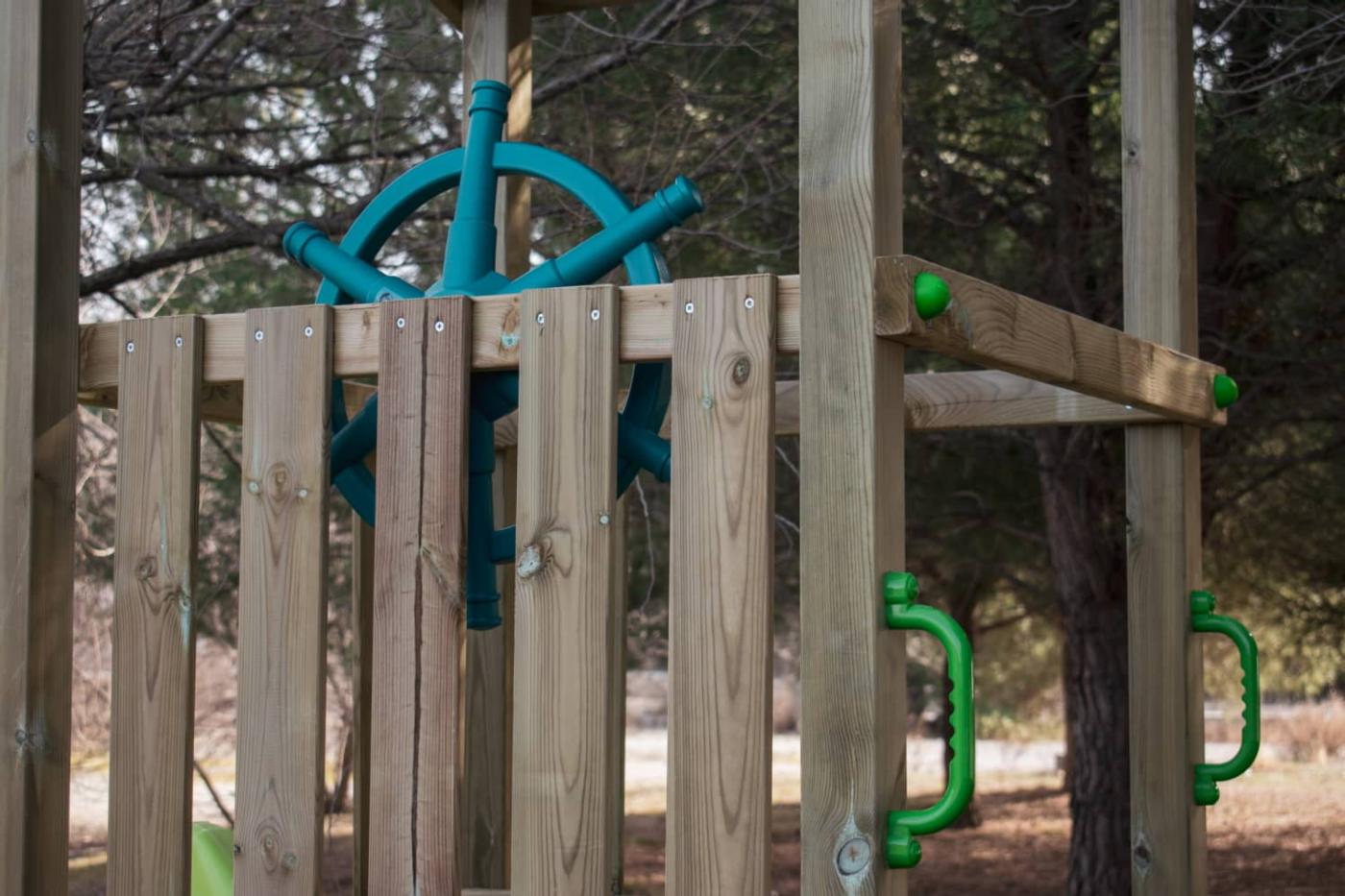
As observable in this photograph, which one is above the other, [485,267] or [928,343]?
[485,267]

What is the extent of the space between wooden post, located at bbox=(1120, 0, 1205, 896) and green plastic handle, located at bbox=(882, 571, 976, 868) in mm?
1573

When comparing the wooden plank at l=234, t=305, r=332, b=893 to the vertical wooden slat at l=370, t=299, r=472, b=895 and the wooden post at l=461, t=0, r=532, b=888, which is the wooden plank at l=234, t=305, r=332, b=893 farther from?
the wooden post at l=461, t=0, r=532, b=888

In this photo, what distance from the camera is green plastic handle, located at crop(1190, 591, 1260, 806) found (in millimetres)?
3355

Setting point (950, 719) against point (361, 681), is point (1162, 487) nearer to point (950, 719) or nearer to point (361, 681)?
point (950, 719)

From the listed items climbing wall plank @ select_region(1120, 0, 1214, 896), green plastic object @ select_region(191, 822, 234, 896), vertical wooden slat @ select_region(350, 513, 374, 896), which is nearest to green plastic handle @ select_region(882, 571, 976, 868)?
climbing wall plank @ select_region(1120, 0, 1214, 896)

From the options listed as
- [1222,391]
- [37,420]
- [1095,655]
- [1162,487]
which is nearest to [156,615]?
[37,420]

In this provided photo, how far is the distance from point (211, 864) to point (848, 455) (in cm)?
247

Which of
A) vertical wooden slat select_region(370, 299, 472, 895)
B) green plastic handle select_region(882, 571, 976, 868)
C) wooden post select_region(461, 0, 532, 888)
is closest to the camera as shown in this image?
green plastic handle select_region(882, 571, 976, 868)

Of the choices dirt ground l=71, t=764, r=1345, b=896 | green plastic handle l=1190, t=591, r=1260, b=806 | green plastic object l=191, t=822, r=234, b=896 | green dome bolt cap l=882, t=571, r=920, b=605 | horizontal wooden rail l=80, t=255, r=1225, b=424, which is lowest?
dirt ground l=71, t=764, r=1345, b=896

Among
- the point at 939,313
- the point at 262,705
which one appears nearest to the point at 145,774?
the point at 262,705

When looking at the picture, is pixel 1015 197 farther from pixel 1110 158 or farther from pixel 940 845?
pixel 940 845

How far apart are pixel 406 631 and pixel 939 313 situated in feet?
3.09

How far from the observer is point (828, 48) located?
7.09 ft

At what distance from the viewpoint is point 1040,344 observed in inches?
99.8
